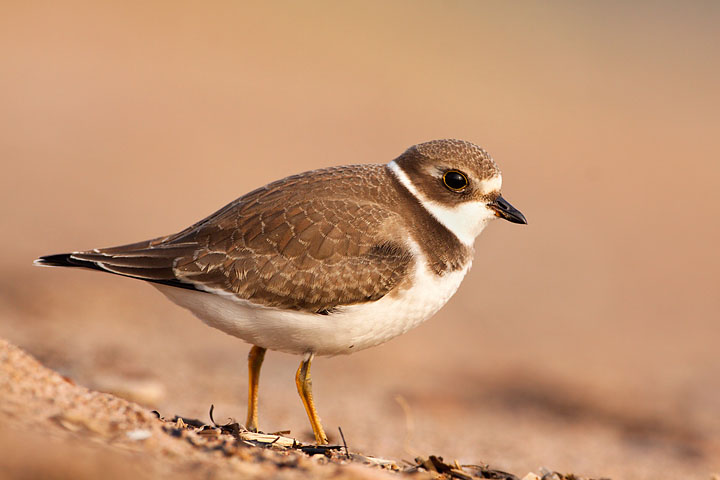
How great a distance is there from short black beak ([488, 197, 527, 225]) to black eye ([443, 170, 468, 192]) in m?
0.23

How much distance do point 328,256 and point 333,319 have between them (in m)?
0.39

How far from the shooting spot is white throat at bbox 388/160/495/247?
18.3 ft

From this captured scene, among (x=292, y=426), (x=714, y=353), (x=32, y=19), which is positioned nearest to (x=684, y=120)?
(x=714, y=353)

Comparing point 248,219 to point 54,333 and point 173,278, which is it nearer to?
point 173,278

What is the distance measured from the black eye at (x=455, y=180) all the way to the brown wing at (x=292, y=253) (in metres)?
0.48

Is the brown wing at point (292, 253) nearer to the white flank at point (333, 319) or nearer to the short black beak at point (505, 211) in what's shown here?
the white flank at point (333, 319)

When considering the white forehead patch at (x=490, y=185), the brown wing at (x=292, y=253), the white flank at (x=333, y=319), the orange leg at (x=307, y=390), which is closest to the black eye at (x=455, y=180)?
the white forehead patch at (x=490, y=185)

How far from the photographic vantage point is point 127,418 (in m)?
3.92

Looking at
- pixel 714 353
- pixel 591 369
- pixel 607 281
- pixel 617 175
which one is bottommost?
pixel 591 369

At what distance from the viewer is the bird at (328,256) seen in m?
5.13

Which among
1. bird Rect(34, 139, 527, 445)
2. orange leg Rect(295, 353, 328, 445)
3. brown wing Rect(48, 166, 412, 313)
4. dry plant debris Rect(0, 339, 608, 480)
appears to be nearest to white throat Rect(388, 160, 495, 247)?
bird Rect(34, 139, 527, 445)

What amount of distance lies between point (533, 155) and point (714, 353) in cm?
1001

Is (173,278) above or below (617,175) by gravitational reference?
below

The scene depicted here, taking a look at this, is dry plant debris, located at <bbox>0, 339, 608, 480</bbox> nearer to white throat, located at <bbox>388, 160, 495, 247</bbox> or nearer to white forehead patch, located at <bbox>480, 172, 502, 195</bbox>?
white throat, located at <bbox>388, 160, 495, 247</bbox>
